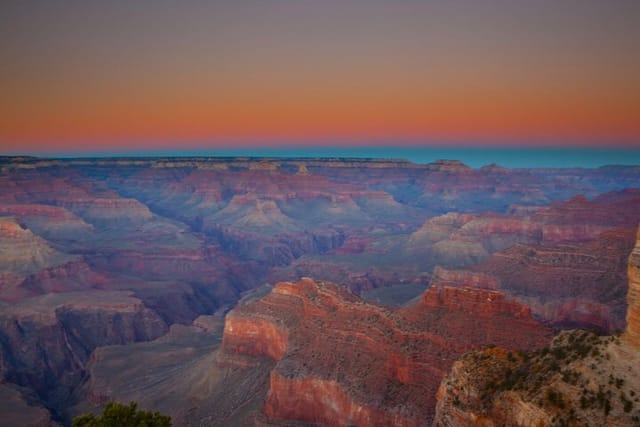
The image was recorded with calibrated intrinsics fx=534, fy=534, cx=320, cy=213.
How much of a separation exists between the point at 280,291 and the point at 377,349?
1522 centimetres

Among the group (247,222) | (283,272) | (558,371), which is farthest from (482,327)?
(247,222)

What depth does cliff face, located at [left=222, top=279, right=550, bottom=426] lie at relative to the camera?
3694 cm

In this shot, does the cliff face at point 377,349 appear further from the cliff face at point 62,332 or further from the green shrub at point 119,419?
the cliff face at point 62,332

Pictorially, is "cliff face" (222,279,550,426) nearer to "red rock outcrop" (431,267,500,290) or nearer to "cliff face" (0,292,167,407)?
"red rock outcrop" (431,267,500,290)

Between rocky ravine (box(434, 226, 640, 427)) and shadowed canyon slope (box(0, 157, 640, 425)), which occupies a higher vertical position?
rocky ravine (box(434, 226, 640, 427))

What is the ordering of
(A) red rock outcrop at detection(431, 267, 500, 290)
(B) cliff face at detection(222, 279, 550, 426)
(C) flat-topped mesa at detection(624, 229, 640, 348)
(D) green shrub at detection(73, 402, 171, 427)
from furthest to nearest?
(A) red rock outcrop at detection(431, 267, 500, 290) < (B) cliff face at detection(222, 279, 550, 426) < (D) green shrub at detection(73, 402, 171, 427) < (C) flat-topped mesa at detection(624, 229, 640, 348)

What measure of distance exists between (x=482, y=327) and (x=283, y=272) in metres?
79.7

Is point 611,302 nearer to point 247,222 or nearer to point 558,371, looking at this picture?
point 558,371

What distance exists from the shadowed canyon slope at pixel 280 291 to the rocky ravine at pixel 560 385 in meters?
11.6

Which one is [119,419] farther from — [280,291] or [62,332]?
[62,332]

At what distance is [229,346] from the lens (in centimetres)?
5266

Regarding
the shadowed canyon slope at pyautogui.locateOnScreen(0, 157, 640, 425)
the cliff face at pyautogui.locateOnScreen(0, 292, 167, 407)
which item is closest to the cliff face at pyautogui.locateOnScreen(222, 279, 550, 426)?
the shadowed canyon slope at pyautogui.locateOnScreen(0, 157, 640, 425)

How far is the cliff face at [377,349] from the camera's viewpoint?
36.9 metres

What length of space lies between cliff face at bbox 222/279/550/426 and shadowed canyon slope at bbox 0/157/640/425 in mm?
135
